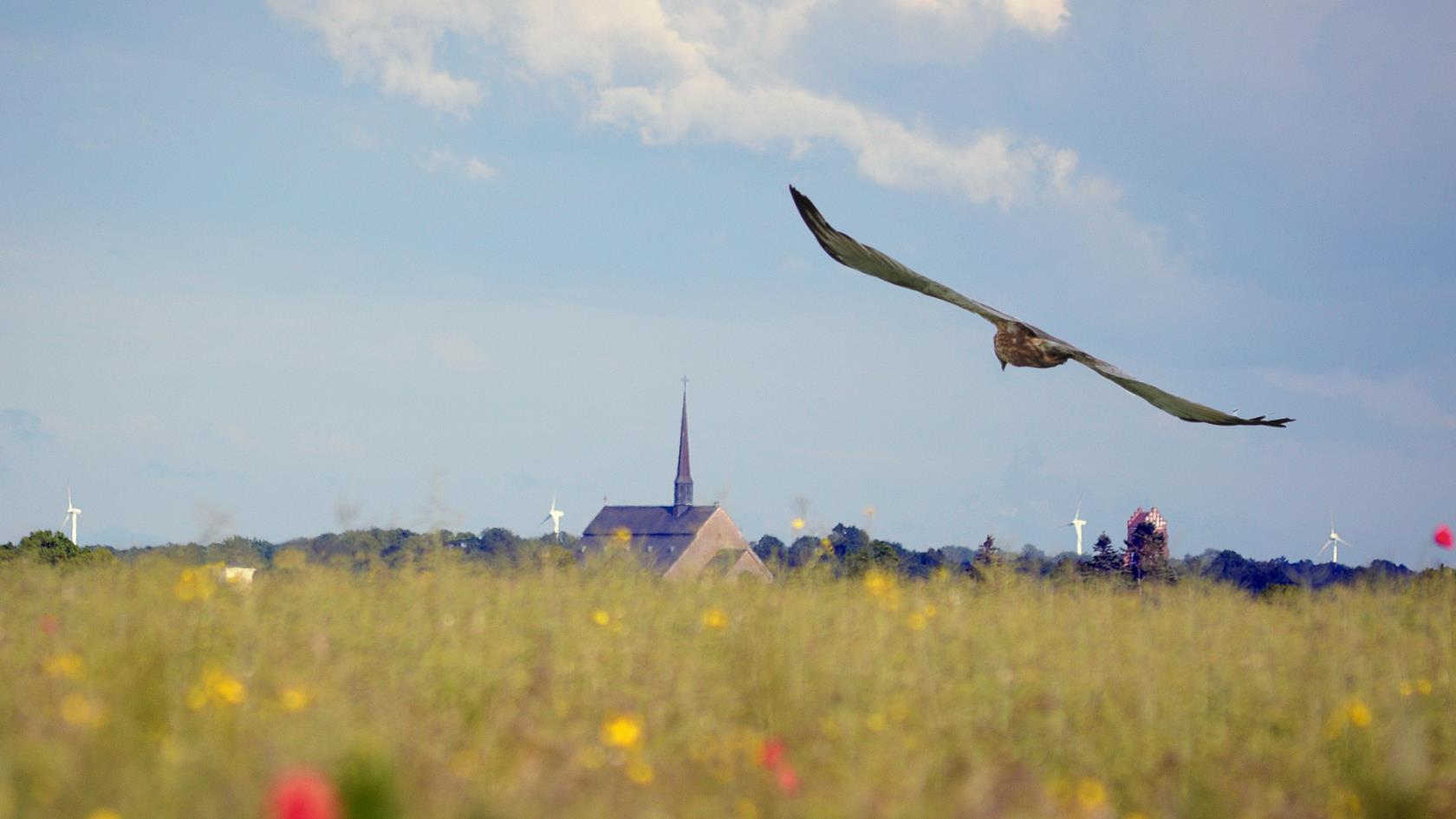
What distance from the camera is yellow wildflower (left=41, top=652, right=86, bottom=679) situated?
4320 millimetres

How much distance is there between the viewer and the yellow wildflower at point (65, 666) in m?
4.32

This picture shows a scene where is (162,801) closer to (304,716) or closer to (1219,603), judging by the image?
(304,716)

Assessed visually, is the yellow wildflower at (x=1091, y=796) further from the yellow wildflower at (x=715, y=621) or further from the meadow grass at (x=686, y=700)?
the yellow wildflower at (x=715, y=621)

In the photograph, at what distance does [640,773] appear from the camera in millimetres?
3549

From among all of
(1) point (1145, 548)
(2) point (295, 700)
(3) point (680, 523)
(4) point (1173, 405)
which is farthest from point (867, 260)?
(3) point (680, 523)

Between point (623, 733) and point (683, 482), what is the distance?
10280 cm

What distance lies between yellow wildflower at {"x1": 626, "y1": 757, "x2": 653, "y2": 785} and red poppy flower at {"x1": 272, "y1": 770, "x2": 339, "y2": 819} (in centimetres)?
134

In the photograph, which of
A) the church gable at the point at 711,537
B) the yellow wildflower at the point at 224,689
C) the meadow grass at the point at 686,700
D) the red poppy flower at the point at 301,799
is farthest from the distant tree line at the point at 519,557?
the church gable at the point at 711,537

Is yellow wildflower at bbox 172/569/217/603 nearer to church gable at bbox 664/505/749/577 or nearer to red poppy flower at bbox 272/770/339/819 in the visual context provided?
red poppy flower at bbox 272/770/339/819

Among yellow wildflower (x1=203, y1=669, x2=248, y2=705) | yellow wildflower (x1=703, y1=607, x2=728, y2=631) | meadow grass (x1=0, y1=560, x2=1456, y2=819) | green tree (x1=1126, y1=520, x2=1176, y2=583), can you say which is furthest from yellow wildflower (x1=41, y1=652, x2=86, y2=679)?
green tree (x1=1126, y1=520, x2=1176, y2=583)

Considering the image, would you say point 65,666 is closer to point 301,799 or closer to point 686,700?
point 686,700

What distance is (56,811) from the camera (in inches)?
118

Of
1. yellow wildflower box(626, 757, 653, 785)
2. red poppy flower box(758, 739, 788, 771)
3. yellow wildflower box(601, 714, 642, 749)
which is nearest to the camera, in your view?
yellow wildflower box(626, 757, 653, 785)

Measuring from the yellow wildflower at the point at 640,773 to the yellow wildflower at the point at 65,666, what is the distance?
6.72ft
